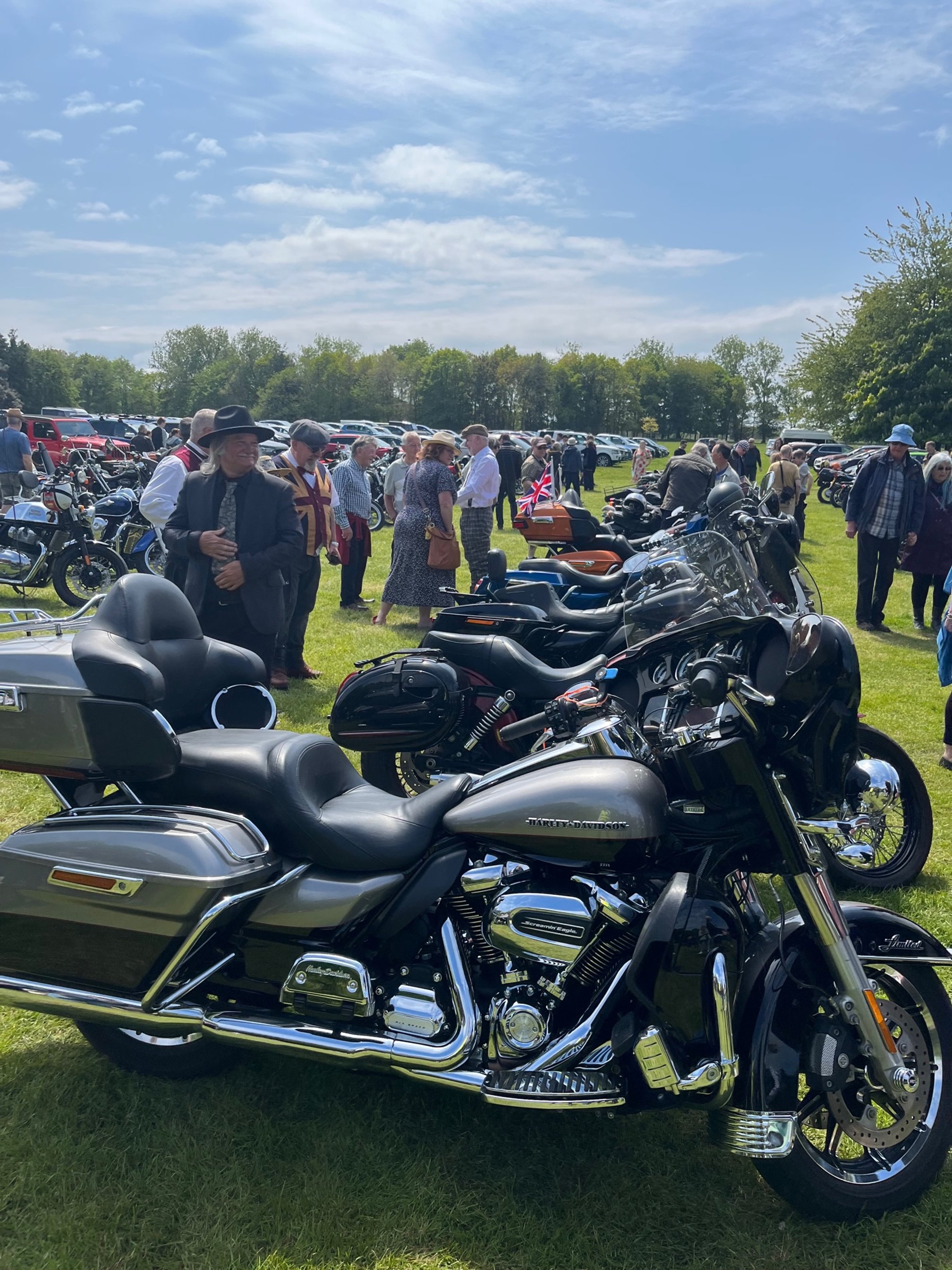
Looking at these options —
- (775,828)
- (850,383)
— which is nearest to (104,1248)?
(775,828)

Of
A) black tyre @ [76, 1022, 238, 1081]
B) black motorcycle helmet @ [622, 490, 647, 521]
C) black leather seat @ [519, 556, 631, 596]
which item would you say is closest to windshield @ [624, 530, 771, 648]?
black tyre @ [76, 1022, 238, 1081]

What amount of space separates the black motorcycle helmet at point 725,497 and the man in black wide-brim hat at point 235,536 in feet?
7.37

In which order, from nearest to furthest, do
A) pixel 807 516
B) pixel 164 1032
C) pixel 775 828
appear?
1. pixel 775 828
2. pixel 164 1032
3. pixel 807 516

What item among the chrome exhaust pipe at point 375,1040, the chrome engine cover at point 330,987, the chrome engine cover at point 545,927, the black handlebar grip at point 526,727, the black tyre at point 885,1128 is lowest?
the black tyre at point 885,1128

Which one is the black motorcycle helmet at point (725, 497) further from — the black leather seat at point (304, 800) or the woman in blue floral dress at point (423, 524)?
the woman in blue floral dress at point (423, 524)

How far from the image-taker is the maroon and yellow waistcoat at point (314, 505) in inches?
276

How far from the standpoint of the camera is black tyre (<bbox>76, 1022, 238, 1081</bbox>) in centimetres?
275

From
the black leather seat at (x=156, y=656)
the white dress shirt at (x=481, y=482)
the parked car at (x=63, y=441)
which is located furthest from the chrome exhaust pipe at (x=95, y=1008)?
the parked car at (x=63, y=441)

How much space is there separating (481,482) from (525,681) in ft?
17.1

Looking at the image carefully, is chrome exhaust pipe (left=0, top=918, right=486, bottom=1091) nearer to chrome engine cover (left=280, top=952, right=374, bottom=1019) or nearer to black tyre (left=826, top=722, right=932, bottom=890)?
chrome engine cover (left=280, top=952, right=374, bottom=1019)

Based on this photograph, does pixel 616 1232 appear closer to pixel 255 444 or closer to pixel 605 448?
pixel 255 444

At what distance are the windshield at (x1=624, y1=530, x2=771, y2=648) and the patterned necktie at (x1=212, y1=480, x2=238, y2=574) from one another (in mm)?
2460

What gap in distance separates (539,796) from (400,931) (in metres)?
0.52

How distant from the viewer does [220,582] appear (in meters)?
5.14
